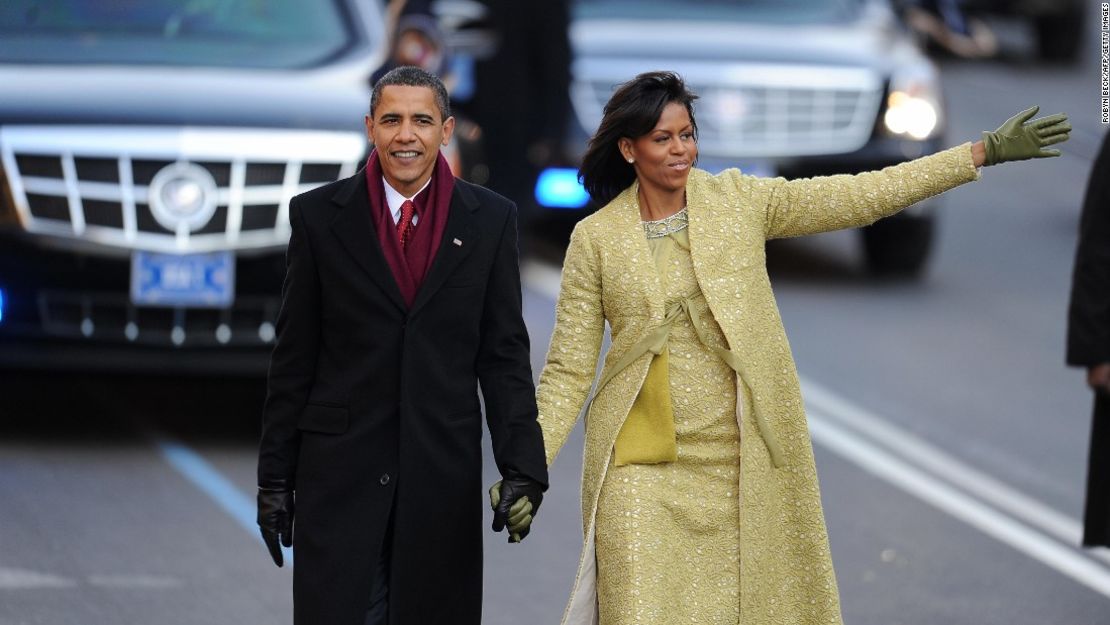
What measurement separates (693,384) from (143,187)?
12.8 feet

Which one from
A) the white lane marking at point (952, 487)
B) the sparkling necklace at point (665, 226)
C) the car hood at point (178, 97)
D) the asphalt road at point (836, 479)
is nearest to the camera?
the sparkling necklace at point (665, 226)

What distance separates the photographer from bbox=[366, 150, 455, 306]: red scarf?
4.96 m

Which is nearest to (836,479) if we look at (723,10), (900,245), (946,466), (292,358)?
(946,466)

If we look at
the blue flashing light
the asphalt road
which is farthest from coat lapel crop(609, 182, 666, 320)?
the blue flashing light

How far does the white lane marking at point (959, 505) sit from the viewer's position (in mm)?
7973

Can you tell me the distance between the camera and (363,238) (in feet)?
16.2

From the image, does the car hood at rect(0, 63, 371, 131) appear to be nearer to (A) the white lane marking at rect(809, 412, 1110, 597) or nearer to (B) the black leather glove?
(A) the white lane marking at rect(809, 412, 1110, 597)

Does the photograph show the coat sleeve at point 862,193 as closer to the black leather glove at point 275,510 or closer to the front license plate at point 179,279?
the black leather glove at point 275,510

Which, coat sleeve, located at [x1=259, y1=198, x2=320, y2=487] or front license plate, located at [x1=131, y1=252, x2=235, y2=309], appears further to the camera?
front license plate, located at [x1=131, y1=252, x2=235, y2=309]

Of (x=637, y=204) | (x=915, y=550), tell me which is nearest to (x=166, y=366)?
(x=915, y=550)

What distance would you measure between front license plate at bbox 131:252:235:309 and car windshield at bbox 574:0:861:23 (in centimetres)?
570

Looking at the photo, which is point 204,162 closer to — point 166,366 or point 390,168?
point 166,366

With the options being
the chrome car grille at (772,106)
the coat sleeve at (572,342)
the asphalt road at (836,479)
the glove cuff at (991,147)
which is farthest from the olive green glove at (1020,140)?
the chrome car grille at (772,106)

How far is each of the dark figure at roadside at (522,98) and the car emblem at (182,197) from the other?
4.59 meters
